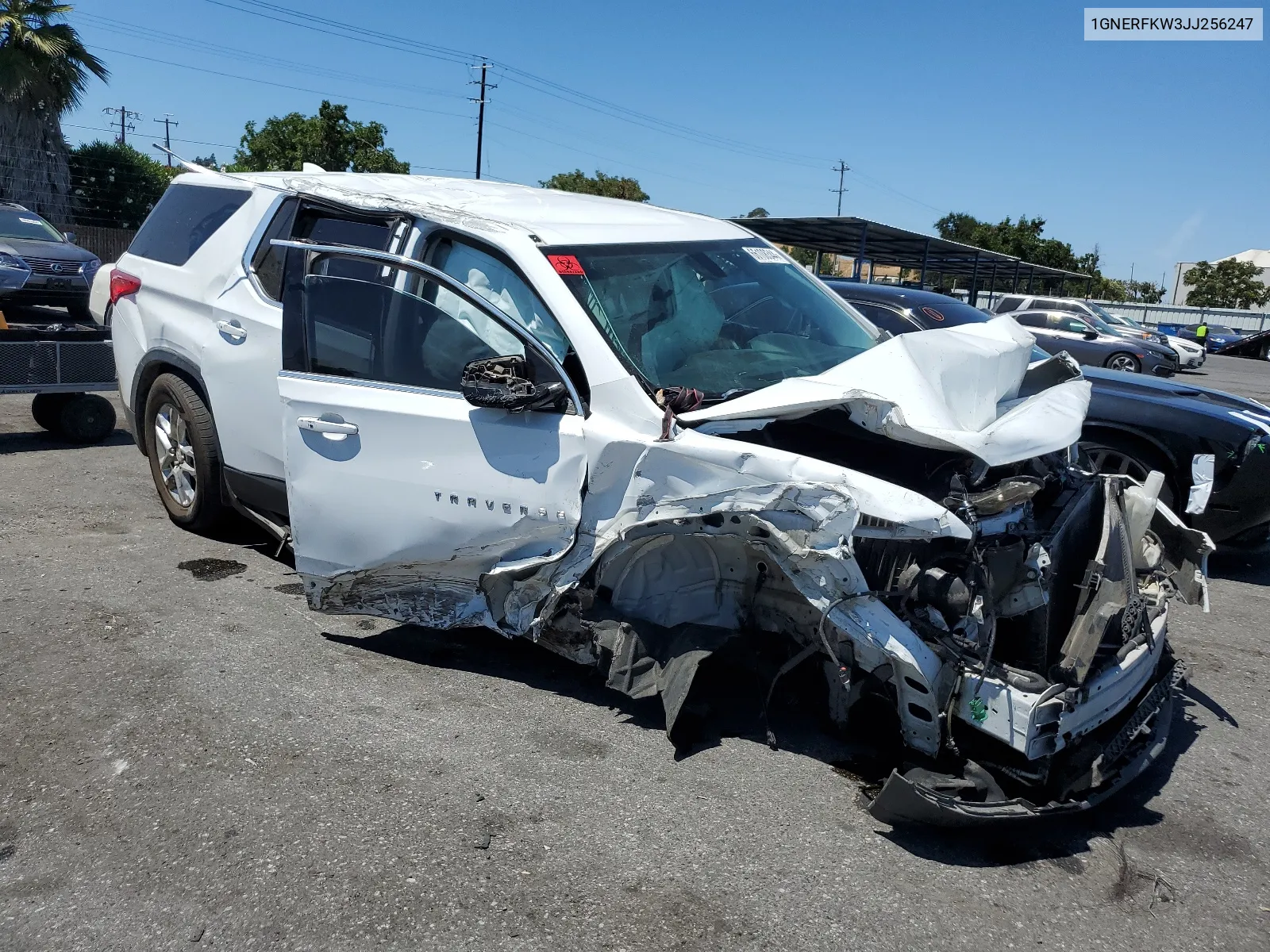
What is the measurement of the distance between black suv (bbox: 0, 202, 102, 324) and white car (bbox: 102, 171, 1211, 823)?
6.22 m

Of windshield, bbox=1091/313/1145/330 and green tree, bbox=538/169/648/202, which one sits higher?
green tree, bbox=538/169/648/202

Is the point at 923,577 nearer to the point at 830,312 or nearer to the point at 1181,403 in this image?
the point at 830,312

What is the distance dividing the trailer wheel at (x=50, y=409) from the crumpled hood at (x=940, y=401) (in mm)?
6766

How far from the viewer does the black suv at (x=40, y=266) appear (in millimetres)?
9602

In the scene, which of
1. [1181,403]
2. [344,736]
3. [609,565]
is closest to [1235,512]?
[1181,403]

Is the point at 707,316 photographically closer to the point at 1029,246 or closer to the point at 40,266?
the point at 40,266

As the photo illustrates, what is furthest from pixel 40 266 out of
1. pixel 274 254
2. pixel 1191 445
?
pixel 1191 445

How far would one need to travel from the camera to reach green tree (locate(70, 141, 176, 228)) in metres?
31.4

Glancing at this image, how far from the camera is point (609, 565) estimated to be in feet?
12.3

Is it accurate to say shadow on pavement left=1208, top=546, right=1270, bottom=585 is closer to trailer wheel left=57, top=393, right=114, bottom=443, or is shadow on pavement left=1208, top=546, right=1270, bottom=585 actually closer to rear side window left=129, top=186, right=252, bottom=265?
rear side window left=129, top=186, right=252, bottom=265

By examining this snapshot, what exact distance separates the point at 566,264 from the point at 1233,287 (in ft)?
230

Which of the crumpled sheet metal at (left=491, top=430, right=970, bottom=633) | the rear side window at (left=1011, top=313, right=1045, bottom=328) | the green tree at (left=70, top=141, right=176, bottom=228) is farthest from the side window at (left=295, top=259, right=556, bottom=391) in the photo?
the green tree at (left=70, top=141, right=176, bottom=228)

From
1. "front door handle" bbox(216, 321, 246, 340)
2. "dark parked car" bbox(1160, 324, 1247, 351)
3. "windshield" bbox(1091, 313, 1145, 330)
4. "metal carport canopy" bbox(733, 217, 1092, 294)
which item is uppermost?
"metal carport canopy" bbox(733, 217, 1092, 294)

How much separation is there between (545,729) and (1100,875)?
198cm
